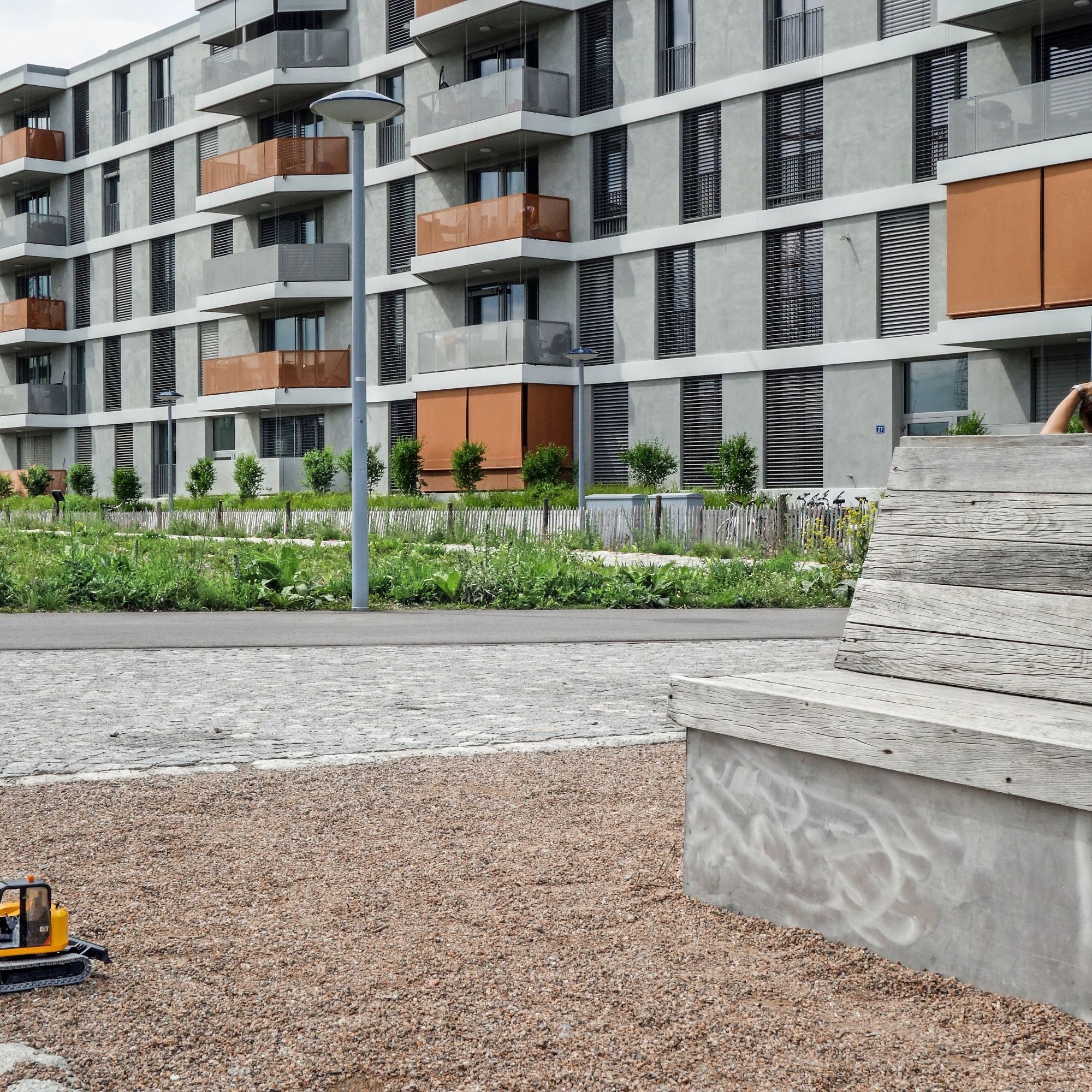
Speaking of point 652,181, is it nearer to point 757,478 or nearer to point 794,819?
point 757,478

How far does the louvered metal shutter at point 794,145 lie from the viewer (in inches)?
1117

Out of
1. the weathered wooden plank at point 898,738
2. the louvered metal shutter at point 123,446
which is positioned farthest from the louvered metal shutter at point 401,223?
the weathered wooden plank at point 898,738

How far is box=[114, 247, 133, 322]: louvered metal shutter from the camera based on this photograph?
1826 inches

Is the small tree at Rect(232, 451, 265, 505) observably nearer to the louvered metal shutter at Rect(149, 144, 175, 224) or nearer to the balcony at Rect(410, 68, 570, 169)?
the balcony at Rect(410, 68, 570, 169)

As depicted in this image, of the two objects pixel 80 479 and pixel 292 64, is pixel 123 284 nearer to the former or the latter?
pixel 80 479

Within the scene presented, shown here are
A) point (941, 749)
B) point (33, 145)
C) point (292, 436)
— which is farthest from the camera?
point (33, 145)

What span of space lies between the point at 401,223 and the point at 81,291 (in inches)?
657

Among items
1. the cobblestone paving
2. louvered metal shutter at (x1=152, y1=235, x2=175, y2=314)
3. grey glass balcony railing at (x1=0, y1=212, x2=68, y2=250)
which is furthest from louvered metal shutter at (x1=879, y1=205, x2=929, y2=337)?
grey glass balcony railing at (x1=0, y1=212, x2=68, y2=250)

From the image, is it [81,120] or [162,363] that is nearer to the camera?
[162,363]

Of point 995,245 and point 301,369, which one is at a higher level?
point 995,245

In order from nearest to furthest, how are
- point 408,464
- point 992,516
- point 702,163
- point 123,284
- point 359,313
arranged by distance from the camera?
point 992,516
point 359,313
point 702,163
point 408,464
point 123,284

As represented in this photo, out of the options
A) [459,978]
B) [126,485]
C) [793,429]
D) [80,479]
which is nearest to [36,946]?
[459,978]

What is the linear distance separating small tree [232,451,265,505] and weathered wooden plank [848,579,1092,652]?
36209 millimetres

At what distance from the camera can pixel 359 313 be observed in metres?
14.9
